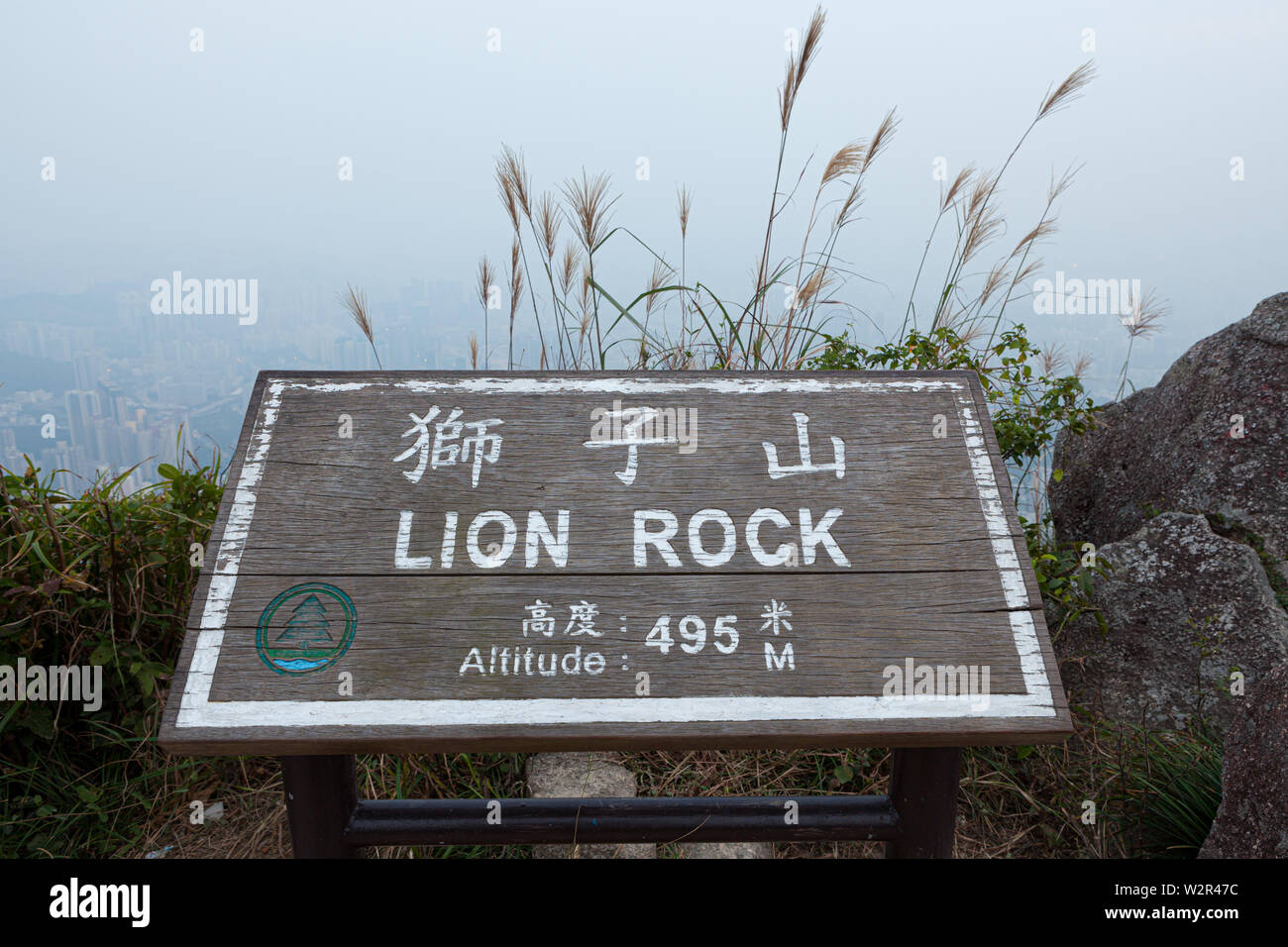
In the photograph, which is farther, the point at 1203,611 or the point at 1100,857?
the point at 1203,611

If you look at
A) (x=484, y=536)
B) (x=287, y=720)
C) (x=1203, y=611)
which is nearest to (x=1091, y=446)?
(x=1203, y=611)

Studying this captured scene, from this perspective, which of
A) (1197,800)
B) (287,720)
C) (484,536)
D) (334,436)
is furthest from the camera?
(1197,800)

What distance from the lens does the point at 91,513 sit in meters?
2.87

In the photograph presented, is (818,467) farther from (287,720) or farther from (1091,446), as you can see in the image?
(1091,446)

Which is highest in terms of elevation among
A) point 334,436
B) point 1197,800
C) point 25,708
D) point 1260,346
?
point 1260,346

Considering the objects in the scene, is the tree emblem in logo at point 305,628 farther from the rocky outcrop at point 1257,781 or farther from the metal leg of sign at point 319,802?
the rocky outcrop at point 1257,781

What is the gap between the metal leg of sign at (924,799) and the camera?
1.90 m

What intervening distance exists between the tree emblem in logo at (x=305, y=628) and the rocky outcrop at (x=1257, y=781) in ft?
6.37

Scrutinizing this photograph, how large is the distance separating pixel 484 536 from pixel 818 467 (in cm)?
71

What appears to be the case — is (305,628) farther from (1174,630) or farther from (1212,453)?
(1212,453)

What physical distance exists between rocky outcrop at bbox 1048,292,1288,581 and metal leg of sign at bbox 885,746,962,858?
164 centimetres

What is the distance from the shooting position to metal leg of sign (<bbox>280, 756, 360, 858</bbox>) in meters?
1.86

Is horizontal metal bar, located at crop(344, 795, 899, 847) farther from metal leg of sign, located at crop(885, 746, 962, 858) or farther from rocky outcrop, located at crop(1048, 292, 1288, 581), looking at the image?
rocky outcrop, located at crop(1048, 292, 1288, 581)

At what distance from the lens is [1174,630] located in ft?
9.00
